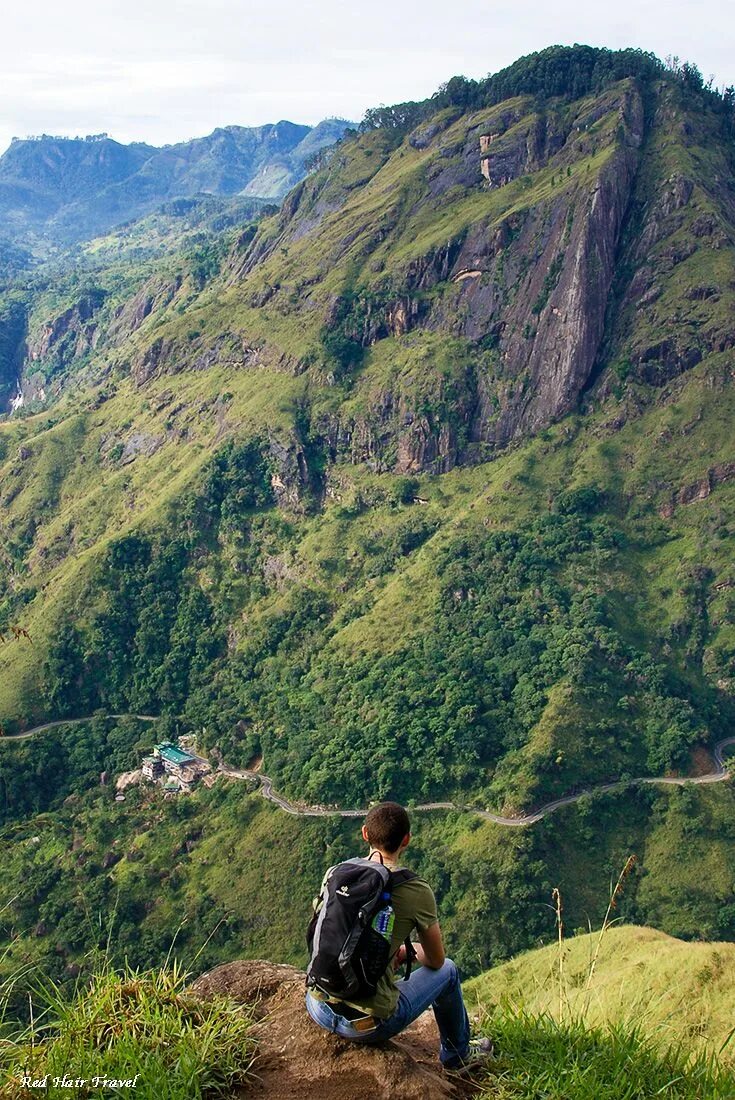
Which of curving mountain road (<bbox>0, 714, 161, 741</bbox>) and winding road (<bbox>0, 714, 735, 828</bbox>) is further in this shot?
curving mountain road (<bbox>0, 714, 161, 741</bbox>)

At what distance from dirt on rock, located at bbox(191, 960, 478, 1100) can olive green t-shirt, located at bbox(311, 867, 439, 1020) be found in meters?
0.35

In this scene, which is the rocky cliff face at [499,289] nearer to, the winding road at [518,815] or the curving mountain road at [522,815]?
the winding road at [518,815]

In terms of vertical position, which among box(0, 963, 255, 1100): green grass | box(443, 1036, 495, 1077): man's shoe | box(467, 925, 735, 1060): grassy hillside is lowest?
box(467, 925, 735, 1060): grassy hillside

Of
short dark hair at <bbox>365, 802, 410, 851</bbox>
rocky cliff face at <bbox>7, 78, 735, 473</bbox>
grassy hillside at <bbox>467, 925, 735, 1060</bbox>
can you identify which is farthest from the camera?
rocky cliff face at <bbox>7, 78, 735, 473</bbox>

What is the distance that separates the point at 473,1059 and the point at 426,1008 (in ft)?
1.66

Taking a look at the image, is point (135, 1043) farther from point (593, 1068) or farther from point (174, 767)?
point (174, 767)

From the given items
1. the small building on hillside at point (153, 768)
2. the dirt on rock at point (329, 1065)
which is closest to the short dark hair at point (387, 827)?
the dirt on rock at point (329, 1065)

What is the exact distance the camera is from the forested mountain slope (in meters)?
55.0

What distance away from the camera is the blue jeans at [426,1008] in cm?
618

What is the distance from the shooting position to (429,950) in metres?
6.41

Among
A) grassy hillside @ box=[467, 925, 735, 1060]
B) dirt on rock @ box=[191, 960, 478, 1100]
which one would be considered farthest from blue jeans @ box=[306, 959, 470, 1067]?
grassy hillside @ box=[467, 925, 735, 1060]

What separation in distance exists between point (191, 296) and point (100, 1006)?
120906 mm

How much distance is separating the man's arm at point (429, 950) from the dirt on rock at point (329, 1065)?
0.58 meters

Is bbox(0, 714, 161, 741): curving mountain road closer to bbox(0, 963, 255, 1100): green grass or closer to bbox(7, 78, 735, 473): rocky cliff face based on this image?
bbox(7, 78, 735, 473): rocky cliff face
